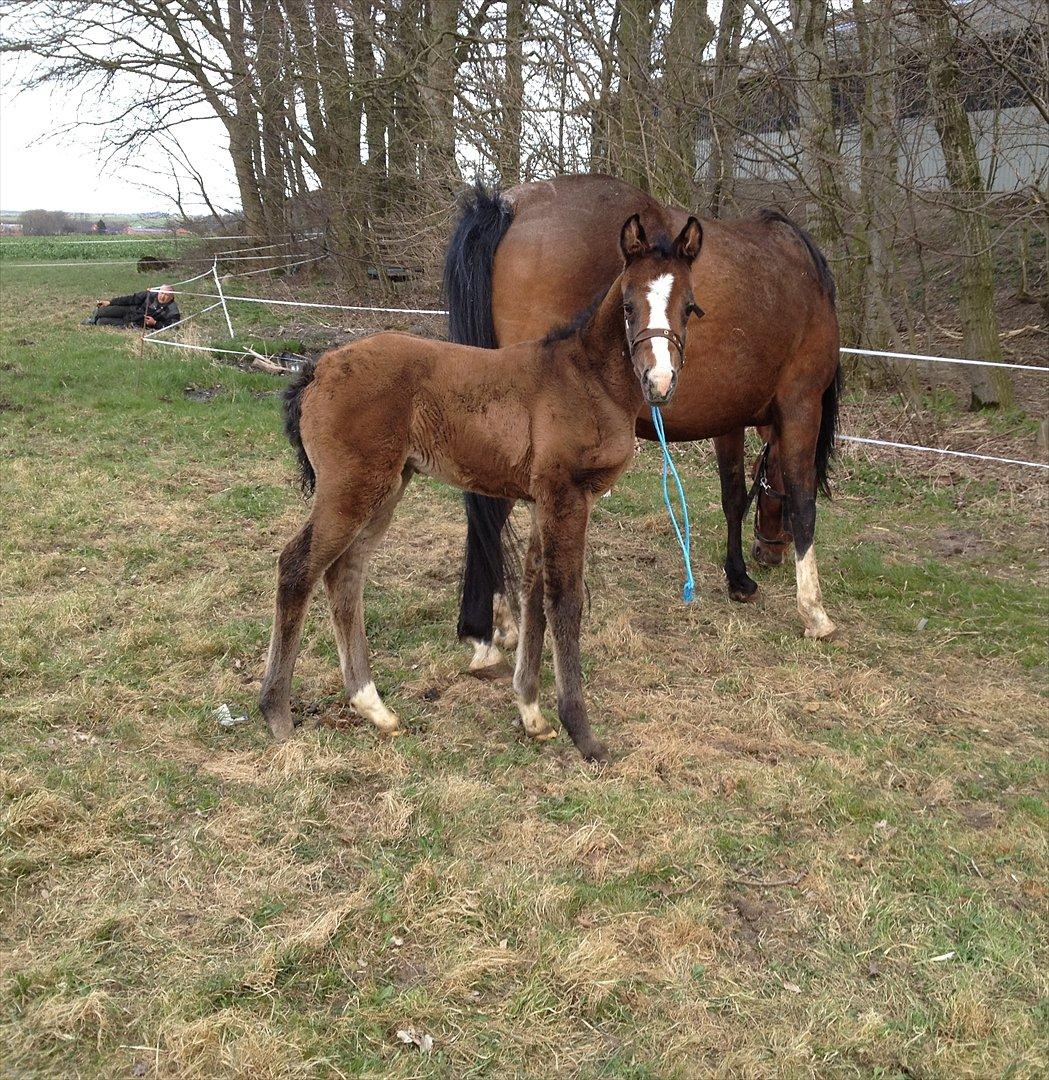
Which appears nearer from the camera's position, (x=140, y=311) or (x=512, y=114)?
(x=512, y=114)

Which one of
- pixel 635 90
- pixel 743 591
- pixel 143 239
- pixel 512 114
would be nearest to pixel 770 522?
pixel 743 591

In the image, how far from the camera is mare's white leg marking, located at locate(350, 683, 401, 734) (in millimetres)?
4043

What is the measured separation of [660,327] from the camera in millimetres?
3500

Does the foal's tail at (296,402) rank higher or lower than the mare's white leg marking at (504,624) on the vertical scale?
higher

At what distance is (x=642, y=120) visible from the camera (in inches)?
372

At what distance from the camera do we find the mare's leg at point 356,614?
4066 millimetres

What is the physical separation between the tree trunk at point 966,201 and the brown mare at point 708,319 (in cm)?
345

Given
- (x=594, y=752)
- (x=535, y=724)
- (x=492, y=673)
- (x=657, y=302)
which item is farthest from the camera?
(x=492, y=673)

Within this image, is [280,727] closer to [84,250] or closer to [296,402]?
[296,402]

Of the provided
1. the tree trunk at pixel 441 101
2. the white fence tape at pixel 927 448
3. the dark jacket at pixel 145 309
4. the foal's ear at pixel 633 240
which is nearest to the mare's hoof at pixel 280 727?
the foal's ear at pixel 633 240

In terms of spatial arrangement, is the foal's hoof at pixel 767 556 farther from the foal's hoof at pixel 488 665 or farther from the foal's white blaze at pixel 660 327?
the foal's white blaze at pixel 660 327

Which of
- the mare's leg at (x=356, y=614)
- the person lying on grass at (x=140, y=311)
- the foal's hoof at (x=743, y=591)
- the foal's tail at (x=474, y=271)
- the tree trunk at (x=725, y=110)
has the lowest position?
the foal's hoof at (x=743, y=591)

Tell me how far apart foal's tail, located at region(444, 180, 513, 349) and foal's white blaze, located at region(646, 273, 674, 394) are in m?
1.35

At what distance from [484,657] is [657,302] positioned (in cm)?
206
